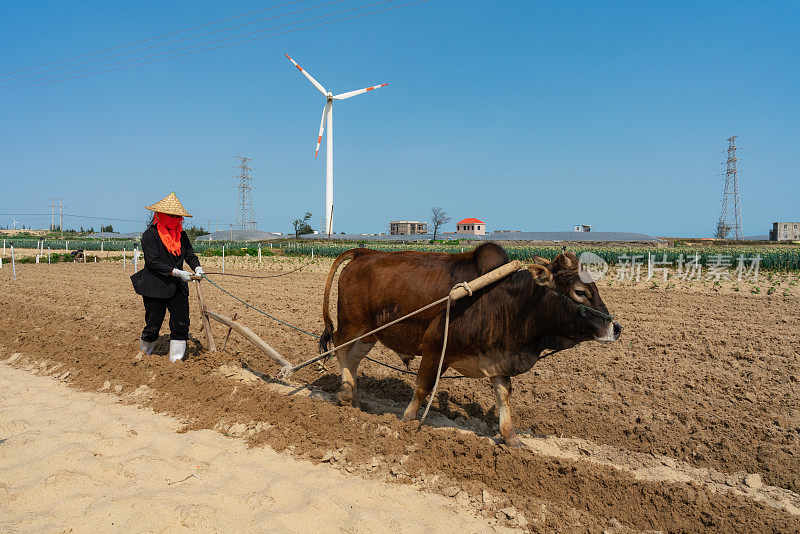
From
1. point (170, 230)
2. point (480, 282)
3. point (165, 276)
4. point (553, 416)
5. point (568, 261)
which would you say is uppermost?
point (170, 230)

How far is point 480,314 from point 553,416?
1766mm

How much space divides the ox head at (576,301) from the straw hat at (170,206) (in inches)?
178

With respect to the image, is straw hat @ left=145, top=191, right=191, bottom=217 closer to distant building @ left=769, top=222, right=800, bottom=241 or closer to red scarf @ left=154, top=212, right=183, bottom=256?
red scarf @ left=154, top=212, right=183, bottom=256

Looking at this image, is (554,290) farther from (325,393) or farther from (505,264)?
(325,393)

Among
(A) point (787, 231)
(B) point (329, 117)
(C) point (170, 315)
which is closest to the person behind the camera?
(C) point (170, 315)

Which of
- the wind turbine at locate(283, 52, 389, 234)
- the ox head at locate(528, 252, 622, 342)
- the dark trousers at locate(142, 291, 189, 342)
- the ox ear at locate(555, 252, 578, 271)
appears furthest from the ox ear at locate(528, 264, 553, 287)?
the wind turbine at locate(283, 52, 389, 234)

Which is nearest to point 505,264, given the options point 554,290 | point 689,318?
point 554,290

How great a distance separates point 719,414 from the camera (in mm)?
4992

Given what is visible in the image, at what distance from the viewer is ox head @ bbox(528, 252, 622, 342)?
3611 millimetres

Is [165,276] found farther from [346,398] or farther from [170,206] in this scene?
[346,398]

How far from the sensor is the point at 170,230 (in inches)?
238

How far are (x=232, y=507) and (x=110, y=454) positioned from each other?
144 cm

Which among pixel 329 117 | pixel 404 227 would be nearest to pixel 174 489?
pixel 329 117

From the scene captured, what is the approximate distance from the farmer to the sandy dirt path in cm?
175
